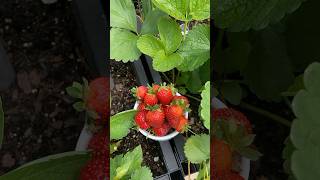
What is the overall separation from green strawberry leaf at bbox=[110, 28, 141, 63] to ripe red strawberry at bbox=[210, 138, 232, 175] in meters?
0.13

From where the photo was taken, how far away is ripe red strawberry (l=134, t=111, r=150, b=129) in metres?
0.45

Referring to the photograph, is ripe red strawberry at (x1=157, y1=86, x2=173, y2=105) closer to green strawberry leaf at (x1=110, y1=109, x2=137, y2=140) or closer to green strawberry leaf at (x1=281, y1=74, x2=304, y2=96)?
green strawberry leaf at (x1=110, y1=109, x2=137, y2=140)

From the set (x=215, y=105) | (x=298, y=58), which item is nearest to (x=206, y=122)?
(x=215, y=105)

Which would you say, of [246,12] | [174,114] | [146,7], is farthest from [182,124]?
[246,12]

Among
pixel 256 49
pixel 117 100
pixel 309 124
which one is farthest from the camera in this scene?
pixel 117 100

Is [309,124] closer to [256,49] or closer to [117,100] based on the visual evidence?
[256,49]

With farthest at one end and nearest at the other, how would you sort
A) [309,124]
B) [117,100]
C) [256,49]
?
[117,100]
[256,49]
[309,124]

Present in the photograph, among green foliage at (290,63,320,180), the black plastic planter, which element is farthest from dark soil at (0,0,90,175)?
green foliage at (290,63,320,180)

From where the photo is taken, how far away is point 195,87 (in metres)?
0.46

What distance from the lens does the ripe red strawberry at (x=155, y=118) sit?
440mm

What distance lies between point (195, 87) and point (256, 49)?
0.16 m

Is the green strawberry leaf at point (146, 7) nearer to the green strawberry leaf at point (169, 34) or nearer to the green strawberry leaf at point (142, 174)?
the green strawberry leaf at point (169, 34)

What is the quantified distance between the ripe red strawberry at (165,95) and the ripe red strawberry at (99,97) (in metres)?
0.10

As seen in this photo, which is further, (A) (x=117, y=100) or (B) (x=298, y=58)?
(A) (x=117, y=100)
